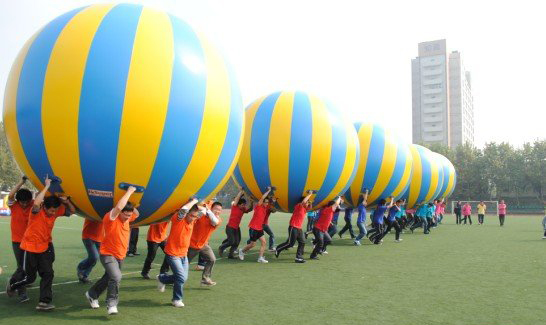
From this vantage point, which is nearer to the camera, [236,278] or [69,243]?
[236,278]

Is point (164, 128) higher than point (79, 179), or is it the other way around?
point (164, 128)

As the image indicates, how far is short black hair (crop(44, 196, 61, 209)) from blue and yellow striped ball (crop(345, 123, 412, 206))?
8.41 m

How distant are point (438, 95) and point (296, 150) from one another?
108708 mm

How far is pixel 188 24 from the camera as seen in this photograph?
5598mm

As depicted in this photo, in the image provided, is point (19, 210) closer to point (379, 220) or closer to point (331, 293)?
point (331, 293)

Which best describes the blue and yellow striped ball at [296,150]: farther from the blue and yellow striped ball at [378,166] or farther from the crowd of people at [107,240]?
the blue and yellow striped ball at [378,166]

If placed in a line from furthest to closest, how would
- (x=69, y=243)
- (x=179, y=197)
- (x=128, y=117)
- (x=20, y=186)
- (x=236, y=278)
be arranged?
1. (x=69, y=243)
2. (x=236, y=278)
3. (x=20, y=186)
4. (x=179, y=197)
5. (x=128, y=117)

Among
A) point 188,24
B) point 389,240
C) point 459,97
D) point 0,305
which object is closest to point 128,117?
point 188,24

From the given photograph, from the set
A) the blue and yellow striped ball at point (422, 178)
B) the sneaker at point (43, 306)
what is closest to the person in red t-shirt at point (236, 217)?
the sneaker at point (43, 306)

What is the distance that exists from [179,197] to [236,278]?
3.55 m

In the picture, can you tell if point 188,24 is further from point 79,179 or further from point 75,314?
point 75,314

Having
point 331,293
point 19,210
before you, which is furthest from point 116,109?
point 331,293

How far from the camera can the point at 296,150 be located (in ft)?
28.9

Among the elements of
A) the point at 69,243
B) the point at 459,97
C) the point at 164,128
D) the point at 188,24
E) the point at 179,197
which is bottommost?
the point at 69,243
